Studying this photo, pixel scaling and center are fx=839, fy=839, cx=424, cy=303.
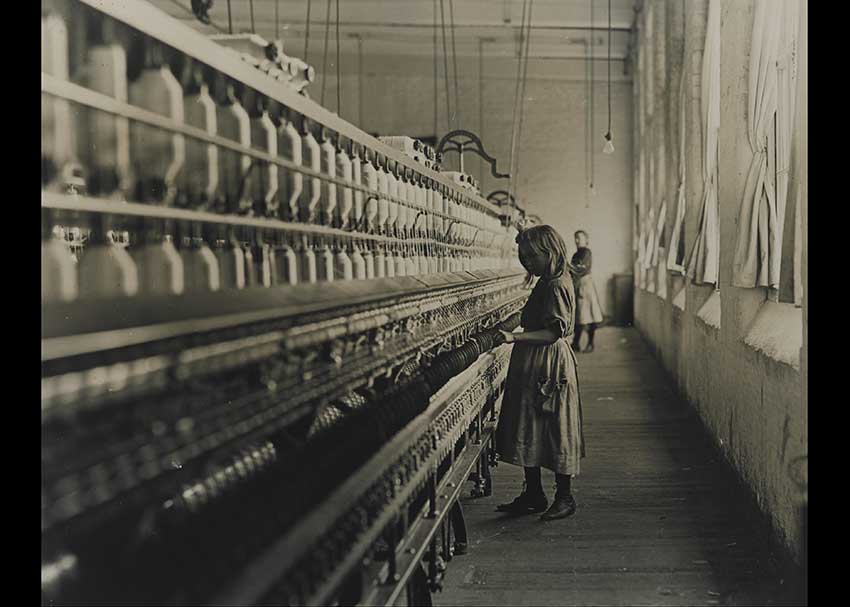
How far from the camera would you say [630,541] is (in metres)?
3.90

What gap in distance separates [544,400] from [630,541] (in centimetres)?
76

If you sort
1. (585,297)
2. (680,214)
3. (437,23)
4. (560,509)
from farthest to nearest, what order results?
(437,23)
(585,297)
(680,214)
(560,509)

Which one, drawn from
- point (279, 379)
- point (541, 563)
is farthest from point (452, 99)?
point (279, 379)

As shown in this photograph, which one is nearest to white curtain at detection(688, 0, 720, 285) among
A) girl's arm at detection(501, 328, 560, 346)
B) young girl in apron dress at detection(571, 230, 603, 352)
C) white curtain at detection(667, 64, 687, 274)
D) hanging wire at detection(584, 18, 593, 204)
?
white curtain at detection(667, 64, 687, 274)

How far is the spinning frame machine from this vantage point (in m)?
1.39

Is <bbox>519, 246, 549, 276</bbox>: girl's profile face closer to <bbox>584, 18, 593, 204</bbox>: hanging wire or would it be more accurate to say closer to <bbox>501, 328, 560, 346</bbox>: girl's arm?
<bbox>501, 328, 560, 346</bbox>: girl's arm

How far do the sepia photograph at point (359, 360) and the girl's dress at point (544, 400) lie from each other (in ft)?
0.05

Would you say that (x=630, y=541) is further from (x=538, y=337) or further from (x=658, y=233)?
(x=658, y=233)

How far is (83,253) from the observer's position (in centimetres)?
171

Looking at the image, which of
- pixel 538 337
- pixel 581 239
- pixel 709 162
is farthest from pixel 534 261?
pixel 581 239

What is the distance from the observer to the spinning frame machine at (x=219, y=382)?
1388mm

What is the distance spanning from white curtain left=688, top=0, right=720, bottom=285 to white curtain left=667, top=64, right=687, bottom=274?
0.96 meters

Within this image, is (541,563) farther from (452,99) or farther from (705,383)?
(452,99)
